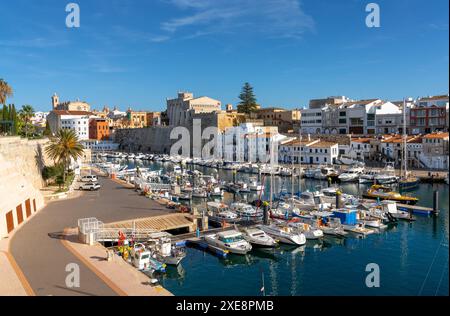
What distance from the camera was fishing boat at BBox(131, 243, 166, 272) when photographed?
851 inches

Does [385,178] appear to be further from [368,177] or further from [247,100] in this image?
[247,100]

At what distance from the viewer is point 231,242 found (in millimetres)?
26156

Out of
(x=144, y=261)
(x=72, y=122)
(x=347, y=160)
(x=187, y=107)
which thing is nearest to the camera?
(x=144, y=261)

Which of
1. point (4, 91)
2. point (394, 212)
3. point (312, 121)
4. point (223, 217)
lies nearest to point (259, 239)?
point (223, 217)

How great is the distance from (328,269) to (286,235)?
16.6ft

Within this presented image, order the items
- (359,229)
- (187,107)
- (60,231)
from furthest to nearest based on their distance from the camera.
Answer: (187,107) < (359,229) < (60,231)

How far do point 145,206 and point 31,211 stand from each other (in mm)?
8450

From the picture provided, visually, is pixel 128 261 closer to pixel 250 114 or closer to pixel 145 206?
pixel 145 206

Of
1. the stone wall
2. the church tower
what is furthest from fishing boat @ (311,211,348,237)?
the church tower

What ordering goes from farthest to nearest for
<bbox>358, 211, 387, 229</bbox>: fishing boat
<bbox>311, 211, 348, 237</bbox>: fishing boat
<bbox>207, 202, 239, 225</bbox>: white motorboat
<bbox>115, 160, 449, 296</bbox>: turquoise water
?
<bbox>207, 202, 239, 225</bbox>: white motorboat → <bbox>358, 211, 387, 229</bbox>: fishing boat → <bbox>311, 211, 348, 237</bbox>: fishing boat → <bbox>115, 160, 449, 296</bbox>: turquoise water

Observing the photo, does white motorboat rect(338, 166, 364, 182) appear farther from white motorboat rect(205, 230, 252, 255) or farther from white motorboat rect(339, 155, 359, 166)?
white motorboat rect(205, 230, 252, 255)

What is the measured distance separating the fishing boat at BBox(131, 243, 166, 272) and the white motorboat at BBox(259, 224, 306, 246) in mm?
9235

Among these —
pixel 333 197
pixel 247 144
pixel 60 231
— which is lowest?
pixel 333 197
